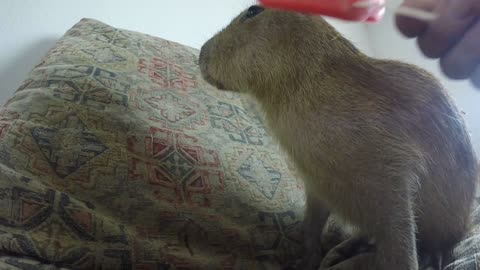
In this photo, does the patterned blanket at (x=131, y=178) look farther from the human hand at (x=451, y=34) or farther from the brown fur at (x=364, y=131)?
the human hand at (x=451, y=34)

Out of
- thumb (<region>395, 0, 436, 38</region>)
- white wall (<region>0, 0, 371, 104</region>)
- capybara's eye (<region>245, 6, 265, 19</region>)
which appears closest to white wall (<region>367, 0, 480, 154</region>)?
white wall (<region>0, 0, 371, 104</region>)

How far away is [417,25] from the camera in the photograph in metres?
1.12

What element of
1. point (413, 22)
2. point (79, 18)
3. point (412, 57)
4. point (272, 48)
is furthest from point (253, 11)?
point (412, 57)

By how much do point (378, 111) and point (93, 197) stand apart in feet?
2.20

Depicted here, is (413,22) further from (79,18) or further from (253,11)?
(79,18)

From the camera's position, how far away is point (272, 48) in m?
1.33

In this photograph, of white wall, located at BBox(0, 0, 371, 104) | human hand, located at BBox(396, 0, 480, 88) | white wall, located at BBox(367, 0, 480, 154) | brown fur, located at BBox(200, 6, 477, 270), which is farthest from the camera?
white wall, located at BBox(367, 0, 480, 154)

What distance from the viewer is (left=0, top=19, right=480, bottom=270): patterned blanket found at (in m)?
1.16

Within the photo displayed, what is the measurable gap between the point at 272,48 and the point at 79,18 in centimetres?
107

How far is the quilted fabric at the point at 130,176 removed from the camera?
3.82 ft

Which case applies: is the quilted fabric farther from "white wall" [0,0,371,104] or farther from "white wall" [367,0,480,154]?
"white wall" [367,0,480,154]

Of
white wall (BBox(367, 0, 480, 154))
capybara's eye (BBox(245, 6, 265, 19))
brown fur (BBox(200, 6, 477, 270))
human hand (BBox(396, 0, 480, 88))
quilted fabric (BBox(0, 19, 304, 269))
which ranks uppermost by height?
human hand (BBox(396, 0, 480, 88))

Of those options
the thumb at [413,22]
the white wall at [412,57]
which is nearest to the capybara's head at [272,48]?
the thumb at [413,22]

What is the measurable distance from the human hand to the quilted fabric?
0.59m
